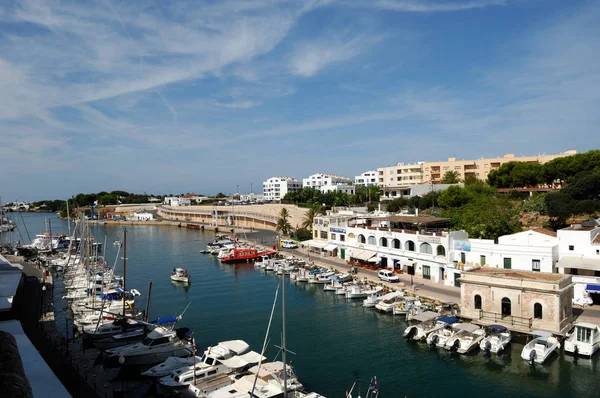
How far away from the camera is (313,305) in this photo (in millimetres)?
40188

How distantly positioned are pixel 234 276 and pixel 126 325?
2435cm

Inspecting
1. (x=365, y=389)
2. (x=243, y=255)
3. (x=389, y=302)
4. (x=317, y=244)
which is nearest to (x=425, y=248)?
(x=389, y=302)

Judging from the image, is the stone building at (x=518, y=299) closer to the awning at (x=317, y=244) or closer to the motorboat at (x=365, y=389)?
the motorboat at (x=365, y=389)

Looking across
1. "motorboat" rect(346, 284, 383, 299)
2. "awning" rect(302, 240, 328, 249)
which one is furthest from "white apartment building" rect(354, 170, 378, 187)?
"motorboat" rect(346, 284, 383, 299)

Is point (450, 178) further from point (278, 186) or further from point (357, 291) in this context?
point (278, 186)

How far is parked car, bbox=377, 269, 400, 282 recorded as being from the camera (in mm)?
43406

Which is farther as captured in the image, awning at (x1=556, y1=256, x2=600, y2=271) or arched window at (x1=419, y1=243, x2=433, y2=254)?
arched window at (x1=419, y1=243, x2=433, y2=254)

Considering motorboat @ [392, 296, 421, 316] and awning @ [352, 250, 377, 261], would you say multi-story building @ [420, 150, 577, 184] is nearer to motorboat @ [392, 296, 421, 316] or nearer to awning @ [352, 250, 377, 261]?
awning @ [352, 250, 377, 261]

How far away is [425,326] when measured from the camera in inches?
1200

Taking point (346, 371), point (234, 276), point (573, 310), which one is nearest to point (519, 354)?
point (573, 310)

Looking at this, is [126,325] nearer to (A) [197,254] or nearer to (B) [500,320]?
(B) [500,320]

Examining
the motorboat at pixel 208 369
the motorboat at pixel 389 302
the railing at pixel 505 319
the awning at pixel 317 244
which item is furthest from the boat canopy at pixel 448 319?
the awning at pixel 317 244

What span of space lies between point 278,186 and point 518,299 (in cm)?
14960

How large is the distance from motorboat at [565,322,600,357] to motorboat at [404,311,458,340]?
22.7 feet
